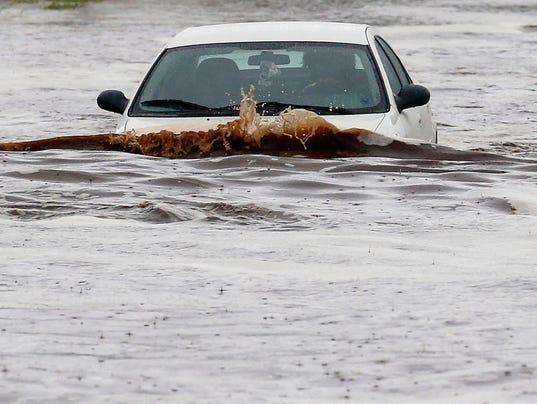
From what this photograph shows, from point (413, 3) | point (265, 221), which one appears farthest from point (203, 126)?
point (413, 3)

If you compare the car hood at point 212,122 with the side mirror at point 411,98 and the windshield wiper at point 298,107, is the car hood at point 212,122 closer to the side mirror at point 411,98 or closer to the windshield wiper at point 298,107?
the windshield wiper at point 298,107

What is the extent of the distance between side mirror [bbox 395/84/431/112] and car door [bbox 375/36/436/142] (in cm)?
7

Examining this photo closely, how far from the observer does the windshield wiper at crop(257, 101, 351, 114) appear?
10266 mm

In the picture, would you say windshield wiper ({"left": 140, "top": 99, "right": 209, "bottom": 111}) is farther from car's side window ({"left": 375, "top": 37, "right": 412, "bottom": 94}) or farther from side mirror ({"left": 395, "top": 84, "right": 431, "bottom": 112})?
car's side window ({"left": 375, "top": 37, "right": 412, "bottom": 94})

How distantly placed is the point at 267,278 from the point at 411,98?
375 cm

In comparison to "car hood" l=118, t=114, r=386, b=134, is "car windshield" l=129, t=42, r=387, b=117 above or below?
above

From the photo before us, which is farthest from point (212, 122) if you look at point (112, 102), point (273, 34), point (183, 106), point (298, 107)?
point (273, 34)

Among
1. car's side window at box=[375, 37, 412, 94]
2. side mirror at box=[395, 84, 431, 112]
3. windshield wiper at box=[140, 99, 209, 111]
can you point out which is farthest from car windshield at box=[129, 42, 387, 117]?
car's side window at box=[375, 37, 412, 94]

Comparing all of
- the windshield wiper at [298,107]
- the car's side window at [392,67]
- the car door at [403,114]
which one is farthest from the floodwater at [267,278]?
the car's side window at [392,67]

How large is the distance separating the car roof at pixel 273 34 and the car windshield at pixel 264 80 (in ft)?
0.18

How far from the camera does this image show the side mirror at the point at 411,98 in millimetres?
10422

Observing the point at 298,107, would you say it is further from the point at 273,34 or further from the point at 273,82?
the point at 273,34

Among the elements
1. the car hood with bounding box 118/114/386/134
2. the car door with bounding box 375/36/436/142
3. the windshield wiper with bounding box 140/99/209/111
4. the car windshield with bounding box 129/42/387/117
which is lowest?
the car door with bounding box 375/36/436/142

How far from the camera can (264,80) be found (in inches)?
422
